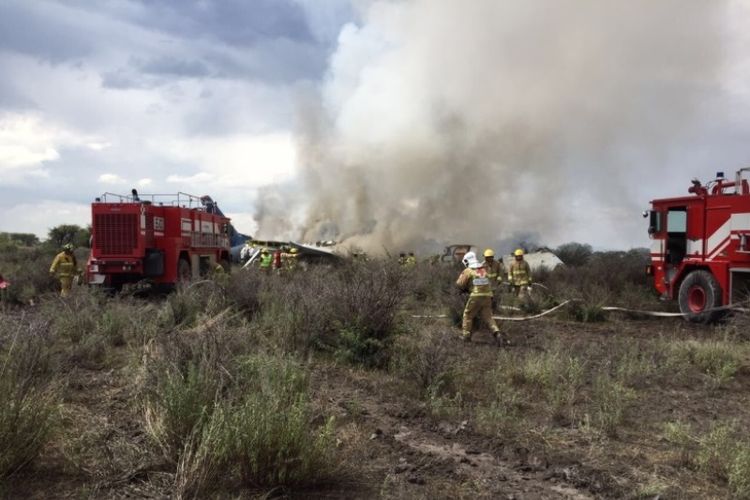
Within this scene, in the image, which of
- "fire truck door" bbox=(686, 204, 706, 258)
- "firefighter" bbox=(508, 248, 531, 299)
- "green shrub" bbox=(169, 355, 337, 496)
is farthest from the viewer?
"firefighter" bbox=(508, 248, 531, 299)

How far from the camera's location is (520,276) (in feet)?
48.7

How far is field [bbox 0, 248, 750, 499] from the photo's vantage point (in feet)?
11.9

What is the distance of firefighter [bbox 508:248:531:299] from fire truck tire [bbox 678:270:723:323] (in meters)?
3.31

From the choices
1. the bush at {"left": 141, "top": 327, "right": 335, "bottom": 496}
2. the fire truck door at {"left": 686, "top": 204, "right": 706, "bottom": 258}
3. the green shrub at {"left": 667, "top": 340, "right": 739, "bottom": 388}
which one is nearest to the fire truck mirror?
the fire truck door at {"left": 686, "top": 204, "right": 706, "bottom": 258}

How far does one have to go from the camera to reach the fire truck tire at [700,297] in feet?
38.1

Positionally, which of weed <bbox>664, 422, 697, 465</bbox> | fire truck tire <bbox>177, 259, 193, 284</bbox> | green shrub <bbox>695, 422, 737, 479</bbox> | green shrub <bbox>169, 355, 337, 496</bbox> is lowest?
weed <bbox>664, 422, 697, 465</bbox>

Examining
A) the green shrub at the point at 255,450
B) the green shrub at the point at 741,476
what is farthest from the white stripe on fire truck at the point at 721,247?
the green shrub at the point at 255,450

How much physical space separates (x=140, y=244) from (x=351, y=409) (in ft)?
37.3

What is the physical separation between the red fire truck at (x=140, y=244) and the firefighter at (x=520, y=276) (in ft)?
25.8

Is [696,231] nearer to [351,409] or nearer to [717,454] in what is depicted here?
[717,454]

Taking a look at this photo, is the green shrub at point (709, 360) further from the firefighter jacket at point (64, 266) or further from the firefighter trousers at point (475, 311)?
the firefighter jacket at point (64, 266)

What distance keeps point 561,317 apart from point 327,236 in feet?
122

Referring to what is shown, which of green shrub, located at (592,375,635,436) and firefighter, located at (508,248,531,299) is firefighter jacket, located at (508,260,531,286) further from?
green shrub, located at (592,375,635,436)

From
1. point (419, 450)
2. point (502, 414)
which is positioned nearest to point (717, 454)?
point (502, 414)
